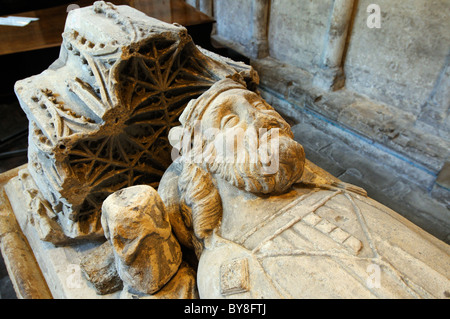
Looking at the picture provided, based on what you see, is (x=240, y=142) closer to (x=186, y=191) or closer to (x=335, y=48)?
(x=186, y=191)

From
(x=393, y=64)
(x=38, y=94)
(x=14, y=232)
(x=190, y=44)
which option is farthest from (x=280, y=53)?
(x=14, y=232)

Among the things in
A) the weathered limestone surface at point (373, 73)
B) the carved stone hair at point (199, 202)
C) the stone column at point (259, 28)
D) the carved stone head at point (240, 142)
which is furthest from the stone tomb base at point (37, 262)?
the stone column at point (259, 28)

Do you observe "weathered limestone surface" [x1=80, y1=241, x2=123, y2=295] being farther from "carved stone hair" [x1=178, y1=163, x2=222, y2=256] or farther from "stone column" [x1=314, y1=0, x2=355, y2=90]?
"stone column" [x1=314, y1=0, x2=355, y2=90]

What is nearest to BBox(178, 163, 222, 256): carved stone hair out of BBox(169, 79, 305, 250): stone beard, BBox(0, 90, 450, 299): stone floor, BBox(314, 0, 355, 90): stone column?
BBox(169, 79, 305, 250): stone beard

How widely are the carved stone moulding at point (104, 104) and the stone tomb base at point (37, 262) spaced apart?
6.3 inches

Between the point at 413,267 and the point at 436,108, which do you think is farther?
the point at 436,108

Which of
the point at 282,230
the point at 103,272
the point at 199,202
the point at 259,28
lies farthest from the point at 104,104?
the point at 259,28

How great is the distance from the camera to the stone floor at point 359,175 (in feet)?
11.0

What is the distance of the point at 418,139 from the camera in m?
3.67

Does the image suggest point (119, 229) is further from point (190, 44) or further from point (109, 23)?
point (109, 23)

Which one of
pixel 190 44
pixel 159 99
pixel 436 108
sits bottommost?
pixel 436 108

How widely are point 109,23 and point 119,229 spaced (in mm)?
1637

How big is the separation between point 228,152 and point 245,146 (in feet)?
0.34

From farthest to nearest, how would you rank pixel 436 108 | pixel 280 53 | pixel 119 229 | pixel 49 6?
pixel 280 53, pixel 49 6, pixel 436 108, pixel 119 229
